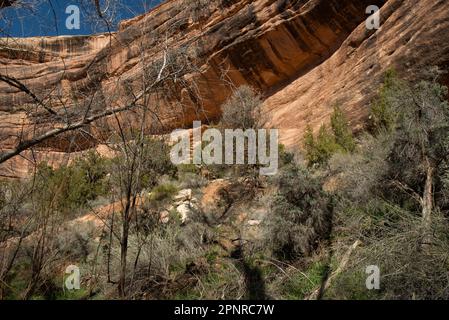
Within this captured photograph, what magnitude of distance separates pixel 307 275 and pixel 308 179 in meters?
1.72

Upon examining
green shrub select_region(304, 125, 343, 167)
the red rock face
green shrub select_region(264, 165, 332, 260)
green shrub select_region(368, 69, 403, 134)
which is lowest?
green shrub select_region(264, 165, 332, 260)

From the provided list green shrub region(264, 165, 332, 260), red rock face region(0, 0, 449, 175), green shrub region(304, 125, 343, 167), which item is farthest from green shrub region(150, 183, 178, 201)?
green shrub region(264, 165, 332, 260)

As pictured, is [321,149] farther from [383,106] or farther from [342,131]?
[383,106]

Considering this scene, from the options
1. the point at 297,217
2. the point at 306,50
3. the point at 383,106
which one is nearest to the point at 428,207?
the point at 297,217

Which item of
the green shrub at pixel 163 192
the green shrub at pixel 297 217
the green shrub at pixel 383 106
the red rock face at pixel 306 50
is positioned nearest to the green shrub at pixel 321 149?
the green shrub at pixel 383 106

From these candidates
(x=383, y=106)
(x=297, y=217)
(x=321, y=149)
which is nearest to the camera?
(x=297, y=217)

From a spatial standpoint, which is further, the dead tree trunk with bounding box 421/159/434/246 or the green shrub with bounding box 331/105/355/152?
the green shrub with bounding box 331/105/355/152

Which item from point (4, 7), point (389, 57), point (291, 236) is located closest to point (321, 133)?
point (389, 57)

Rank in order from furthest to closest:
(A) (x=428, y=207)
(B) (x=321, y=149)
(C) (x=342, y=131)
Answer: (C) (x=342, y=131) < (B) (x=321, y=149) < (A) (x=428, y=207)

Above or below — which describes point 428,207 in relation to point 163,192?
above

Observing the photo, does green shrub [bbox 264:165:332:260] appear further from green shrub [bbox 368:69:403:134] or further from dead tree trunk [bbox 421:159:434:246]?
green shrub [bbox 368:69:403:134]

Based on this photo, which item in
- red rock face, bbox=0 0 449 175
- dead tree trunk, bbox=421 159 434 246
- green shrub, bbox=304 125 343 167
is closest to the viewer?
dead tree trunk, bbox=421 159 434 246
